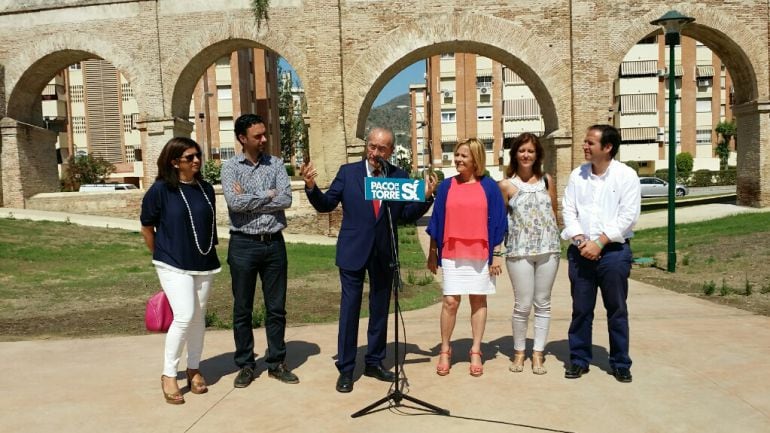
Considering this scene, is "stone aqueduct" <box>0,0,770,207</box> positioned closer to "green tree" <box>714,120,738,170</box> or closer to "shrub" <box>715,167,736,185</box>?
"shrub" <box>715,167,736,185</box>

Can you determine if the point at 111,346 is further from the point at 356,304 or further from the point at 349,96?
the point at 349,96

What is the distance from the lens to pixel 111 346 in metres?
6.19

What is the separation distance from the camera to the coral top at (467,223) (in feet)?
16.5

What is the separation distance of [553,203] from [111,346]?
4.25 meters

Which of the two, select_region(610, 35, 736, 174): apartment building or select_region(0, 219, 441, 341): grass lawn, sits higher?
select_region(610, 35, 736, 174): apartment building

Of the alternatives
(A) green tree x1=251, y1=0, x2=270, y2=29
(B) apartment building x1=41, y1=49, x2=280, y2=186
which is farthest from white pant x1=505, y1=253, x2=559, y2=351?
(B) apartment building x1=41, y1=49, x2=280, y2=186

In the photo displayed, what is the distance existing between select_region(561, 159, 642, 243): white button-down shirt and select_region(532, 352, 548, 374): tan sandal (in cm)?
97

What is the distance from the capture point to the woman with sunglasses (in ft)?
15.1

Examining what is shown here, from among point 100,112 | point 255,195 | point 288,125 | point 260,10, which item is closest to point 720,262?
A: point 255,195

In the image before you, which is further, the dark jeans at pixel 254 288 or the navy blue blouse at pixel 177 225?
the dark jeans at pixel 254 288

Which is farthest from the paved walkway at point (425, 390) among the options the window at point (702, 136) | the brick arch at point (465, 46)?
the window at point (702, 136)

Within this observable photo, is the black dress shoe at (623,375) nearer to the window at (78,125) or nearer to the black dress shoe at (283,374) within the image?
the black dress shoe at (283,374)

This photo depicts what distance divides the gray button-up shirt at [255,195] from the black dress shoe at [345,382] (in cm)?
121

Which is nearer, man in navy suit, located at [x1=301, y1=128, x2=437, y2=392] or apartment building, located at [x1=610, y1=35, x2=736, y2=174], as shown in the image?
man in navy suit, located at [x1=301, y1=128, x2=437, y2=392]
